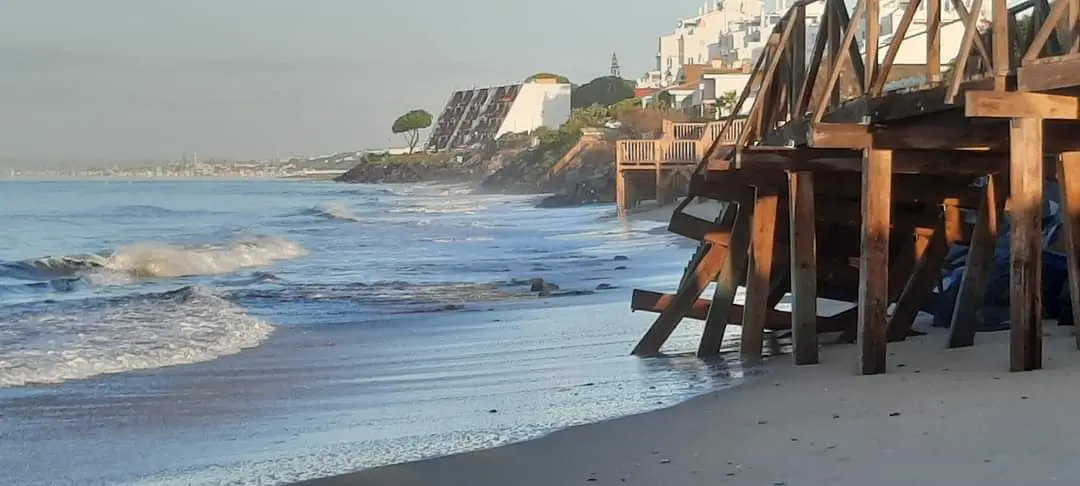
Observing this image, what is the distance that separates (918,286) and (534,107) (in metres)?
133

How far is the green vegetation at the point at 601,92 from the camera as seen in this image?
132 meters

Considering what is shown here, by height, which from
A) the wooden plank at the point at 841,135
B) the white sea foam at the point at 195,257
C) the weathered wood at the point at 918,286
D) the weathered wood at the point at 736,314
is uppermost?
the wooden plank at the point at 841,135

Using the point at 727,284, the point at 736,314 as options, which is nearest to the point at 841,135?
the point at 727,284

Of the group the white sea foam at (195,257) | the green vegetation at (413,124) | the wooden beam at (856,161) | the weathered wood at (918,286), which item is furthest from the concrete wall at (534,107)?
the wooden beam at (856,161)

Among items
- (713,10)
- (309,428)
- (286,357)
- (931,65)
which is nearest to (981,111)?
(931,65)

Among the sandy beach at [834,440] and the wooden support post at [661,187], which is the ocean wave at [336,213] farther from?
the sandy beach at [834,440]

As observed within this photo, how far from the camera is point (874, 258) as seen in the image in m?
7.96

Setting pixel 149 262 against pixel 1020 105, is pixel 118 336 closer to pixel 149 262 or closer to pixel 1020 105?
pixel 1020 105

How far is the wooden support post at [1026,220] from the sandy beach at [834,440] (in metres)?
0.39

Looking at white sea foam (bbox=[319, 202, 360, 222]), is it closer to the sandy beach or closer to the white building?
the sandy beach

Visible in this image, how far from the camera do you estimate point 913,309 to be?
9703 mm

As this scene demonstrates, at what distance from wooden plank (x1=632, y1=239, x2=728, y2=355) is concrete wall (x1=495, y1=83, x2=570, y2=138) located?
129 meters

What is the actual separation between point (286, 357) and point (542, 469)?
641 cm

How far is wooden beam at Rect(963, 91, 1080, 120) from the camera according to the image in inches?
267
